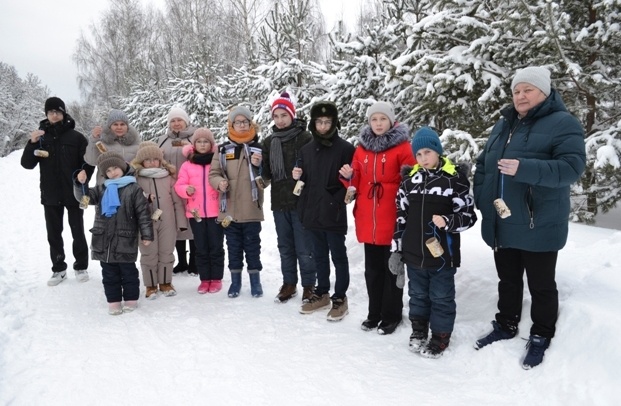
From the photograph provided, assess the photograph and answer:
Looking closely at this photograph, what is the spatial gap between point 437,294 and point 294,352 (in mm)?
1315

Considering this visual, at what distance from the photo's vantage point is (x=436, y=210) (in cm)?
331

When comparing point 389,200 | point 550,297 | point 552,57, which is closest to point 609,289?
point 550,297

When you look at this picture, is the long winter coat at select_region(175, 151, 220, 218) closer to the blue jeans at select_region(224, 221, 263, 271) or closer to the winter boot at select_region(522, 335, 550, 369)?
the blue jeans at select_region(224, 221, 263, 271)

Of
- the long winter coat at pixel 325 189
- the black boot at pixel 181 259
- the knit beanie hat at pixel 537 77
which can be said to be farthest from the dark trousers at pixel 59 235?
the knit beanie hat at pixel 537 77

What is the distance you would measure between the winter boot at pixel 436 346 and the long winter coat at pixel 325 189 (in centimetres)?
133

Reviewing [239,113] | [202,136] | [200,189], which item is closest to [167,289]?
[200,189]

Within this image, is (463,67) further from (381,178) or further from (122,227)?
(122,227)

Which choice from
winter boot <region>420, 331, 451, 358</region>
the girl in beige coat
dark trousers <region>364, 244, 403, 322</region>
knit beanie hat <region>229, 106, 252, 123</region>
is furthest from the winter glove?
the girl in beige coat

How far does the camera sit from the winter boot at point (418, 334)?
3.47 meters

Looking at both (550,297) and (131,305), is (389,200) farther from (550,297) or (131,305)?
(131,305)

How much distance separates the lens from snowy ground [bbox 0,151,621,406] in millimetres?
2807

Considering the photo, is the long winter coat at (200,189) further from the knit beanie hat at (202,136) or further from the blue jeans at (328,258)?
the blue jeans at (328,258)

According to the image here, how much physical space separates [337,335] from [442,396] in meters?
1.20

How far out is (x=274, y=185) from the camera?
4621 millimetres
